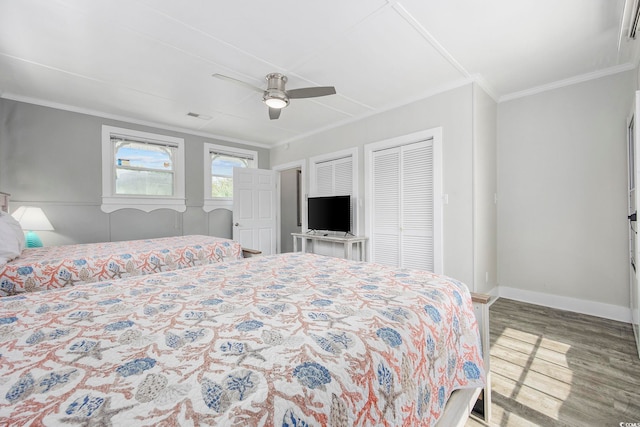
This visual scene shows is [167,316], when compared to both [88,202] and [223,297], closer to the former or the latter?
[223,297]

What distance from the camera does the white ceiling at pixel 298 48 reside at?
2.00m

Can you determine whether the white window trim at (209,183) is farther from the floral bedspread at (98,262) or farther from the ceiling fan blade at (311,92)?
the ceiling fan blade at (311,92)

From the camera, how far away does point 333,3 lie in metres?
1.93

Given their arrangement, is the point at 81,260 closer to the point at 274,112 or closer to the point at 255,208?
the point at 274,112

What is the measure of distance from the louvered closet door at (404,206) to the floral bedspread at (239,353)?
213cm

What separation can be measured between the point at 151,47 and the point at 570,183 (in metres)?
4.55

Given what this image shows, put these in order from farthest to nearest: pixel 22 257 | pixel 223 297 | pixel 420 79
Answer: pixel 420 79 < pixel 22 257 < pixel 223 297

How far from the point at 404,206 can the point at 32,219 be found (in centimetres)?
464

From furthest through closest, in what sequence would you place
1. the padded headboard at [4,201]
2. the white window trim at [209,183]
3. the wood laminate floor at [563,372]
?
the white window trim at [209,183], the padded headboard at [4,201], the wood laminate floor at [563,372]

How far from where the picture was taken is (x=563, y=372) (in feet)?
6.37

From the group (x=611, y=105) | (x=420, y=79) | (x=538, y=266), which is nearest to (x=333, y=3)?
(x=420, y=79)

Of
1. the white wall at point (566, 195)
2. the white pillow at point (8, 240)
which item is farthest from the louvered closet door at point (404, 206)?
the white pillow at point (8, 240)

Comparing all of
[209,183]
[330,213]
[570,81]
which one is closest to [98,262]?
[209,183]

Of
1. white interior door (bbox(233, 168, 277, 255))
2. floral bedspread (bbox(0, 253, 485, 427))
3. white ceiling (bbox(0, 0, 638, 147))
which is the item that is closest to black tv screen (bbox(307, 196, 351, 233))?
white interior door (bbox(233, 168, 277, 255))
